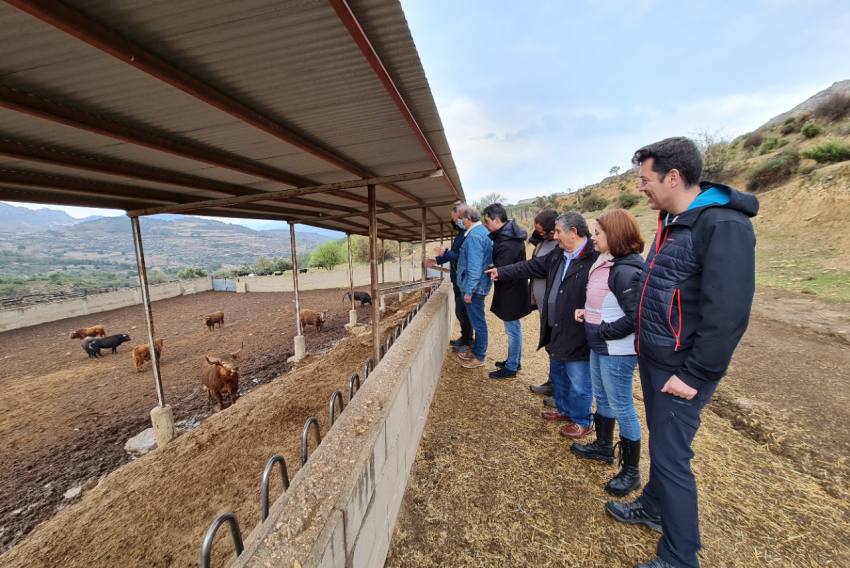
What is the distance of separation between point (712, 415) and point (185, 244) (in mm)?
143100

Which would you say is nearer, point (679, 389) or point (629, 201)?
point (679, 389)

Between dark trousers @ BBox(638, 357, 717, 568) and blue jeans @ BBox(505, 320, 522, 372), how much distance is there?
2232 mm

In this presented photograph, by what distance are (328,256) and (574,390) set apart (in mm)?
37634

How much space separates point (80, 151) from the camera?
7.73 feet

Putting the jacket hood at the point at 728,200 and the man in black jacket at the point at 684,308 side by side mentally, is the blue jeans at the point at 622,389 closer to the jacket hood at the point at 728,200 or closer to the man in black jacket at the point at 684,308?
the man in black jacket at the point at 684,308

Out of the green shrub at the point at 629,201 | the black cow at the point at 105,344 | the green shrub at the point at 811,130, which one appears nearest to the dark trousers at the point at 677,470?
the black cow at the point at 105,344

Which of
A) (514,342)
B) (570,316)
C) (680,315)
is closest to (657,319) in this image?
(680,315)

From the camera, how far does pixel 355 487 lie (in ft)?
4.83

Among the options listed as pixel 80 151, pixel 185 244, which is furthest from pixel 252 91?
pixel 185 244

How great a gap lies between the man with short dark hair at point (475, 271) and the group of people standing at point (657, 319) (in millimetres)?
588

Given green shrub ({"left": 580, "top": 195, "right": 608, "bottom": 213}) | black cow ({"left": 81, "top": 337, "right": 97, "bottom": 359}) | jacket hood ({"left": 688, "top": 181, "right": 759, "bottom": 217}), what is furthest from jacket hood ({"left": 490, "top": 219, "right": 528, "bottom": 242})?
green shrub ({"left": 580, "top": 195, "right": 608, "bottom": 213})

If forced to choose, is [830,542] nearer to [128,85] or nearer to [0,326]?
[128,85]

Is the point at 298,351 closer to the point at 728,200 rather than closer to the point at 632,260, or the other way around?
the point at 632,260

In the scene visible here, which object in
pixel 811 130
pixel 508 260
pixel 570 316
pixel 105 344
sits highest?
pixel 811 130
